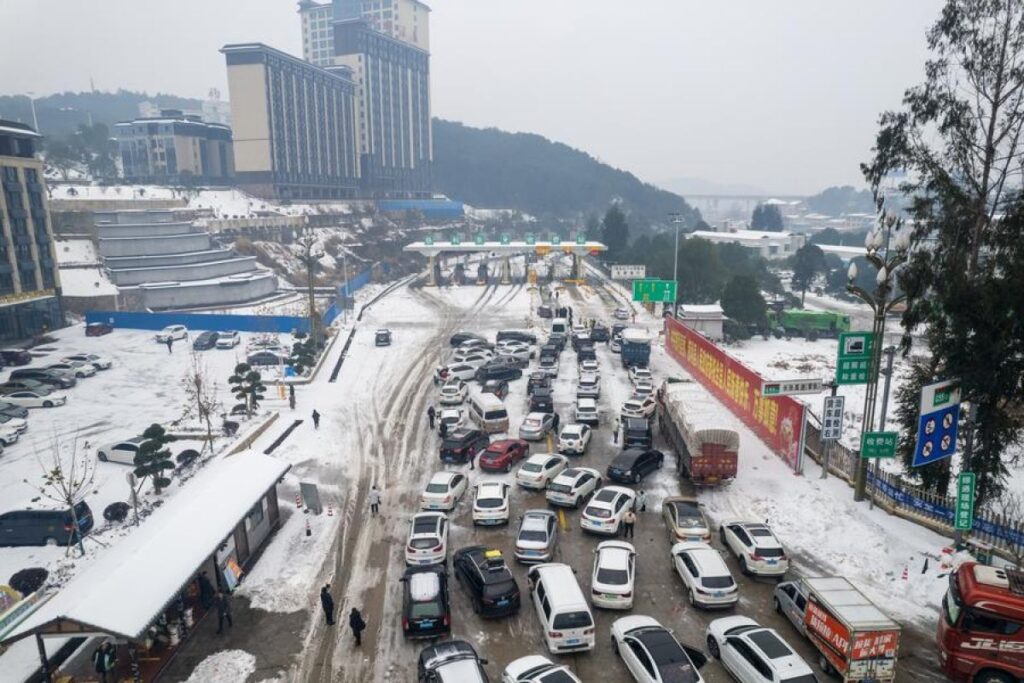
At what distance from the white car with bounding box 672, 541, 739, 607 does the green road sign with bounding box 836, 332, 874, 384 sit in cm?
813

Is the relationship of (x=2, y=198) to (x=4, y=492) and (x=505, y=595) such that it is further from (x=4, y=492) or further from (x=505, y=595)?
(x=505, y=595)

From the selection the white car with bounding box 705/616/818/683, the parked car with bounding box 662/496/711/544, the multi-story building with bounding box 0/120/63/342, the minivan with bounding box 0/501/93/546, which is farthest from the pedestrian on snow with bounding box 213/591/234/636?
the multi-story building with bounding box 0/120/63/342

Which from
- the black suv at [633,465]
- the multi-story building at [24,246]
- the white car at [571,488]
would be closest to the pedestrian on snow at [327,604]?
the white car at [571,488]

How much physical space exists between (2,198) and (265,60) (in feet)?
230

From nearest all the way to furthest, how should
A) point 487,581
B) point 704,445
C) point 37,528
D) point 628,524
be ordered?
point 487,581 → point 628,524 → point 37,528 → point 704,445

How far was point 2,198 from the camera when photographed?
167ft

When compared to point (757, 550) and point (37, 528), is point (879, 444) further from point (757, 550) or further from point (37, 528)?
point (37, 528)

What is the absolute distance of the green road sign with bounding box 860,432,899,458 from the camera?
64.7 ft

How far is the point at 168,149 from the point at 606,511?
400ft

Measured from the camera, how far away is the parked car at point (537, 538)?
18.0 metres

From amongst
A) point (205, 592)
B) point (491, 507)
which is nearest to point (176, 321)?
point (205, 592)

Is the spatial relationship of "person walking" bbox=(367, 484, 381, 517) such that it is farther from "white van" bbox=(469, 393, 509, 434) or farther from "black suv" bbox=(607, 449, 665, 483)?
"black suv" bbox=(607, 449, 665, 483)

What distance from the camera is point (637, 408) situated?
31.0m

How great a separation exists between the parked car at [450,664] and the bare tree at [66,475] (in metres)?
14.1
